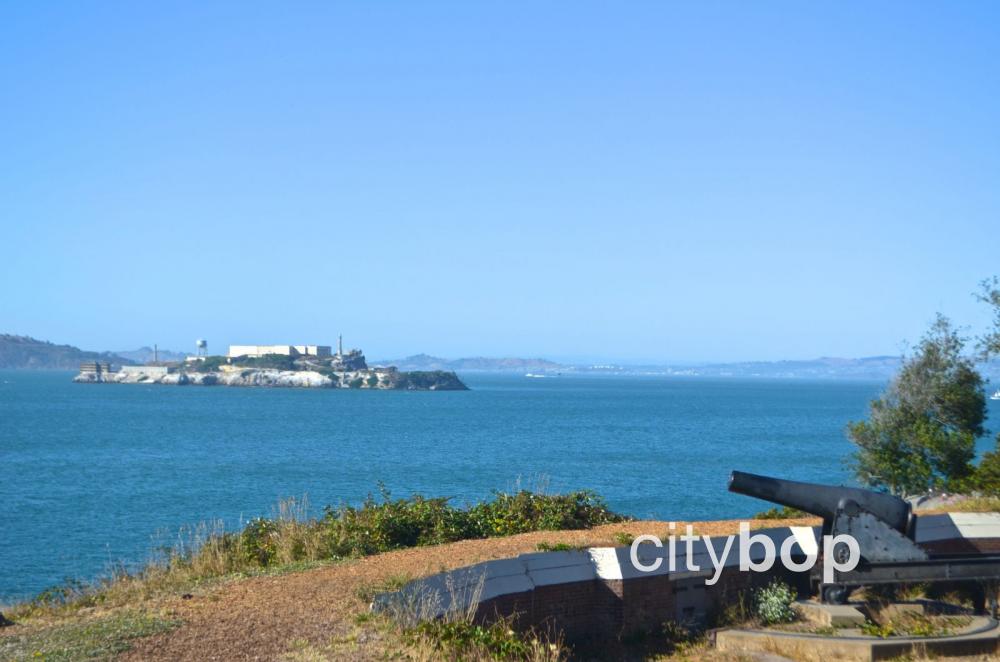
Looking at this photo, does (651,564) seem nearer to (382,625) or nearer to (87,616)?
(382,625)

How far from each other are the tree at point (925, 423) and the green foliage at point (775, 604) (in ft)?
47.9

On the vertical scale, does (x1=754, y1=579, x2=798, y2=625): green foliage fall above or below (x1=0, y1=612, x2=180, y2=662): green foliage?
below

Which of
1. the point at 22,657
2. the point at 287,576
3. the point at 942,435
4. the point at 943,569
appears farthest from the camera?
the point at 942,435

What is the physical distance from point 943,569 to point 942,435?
1540cm

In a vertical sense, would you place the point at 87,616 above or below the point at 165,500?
above

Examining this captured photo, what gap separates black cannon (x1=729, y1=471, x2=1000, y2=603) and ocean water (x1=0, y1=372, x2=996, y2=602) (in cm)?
660

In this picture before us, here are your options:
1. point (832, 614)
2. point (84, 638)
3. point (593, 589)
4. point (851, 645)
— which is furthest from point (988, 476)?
point (84, 638)

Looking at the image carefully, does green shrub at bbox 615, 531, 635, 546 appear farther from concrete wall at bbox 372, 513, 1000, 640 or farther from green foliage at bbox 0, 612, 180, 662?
green foliage at bbox 0, 612, 180, 662

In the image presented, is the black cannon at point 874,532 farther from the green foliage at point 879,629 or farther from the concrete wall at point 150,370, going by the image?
the concrete wall at point 150,370

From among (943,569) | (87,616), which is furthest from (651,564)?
(87,616)

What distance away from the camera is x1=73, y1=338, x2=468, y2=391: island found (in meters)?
173

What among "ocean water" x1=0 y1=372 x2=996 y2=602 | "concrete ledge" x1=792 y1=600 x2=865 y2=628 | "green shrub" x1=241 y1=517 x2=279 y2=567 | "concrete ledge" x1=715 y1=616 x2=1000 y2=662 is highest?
"green shrub" x1=241 y1=517 x2=279 y2=567

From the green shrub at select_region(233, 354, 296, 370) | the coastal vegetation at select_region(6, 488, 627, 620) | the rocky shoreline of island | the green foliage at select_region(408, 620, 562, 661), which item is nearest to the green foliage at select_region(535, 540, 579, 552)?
the coastal vegetation at select_region(6, 488, 627, 620)

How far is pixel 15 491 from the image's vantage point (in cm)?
3675
